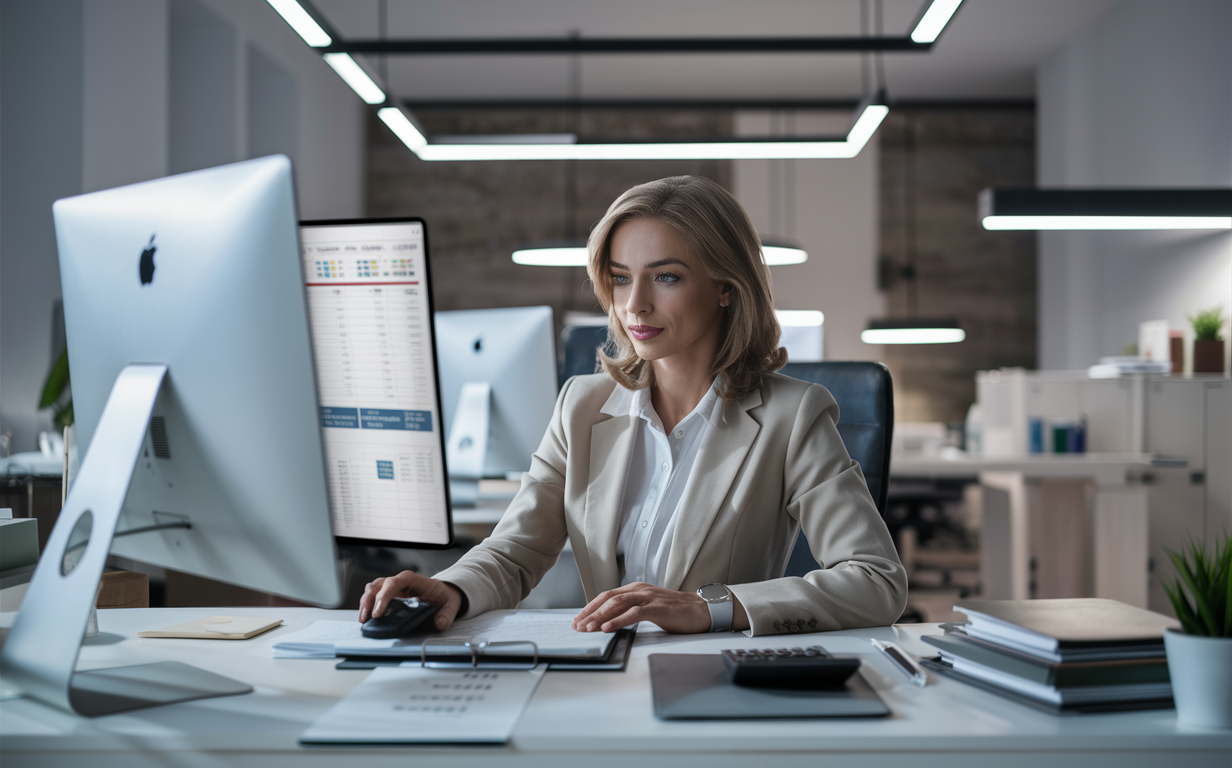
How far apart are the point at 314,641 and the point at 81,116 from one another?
3.57m

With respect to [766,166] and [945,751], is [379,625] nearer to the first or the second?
[945,751]

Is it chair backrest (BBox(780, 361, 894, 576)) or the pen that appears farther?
chair backrest (BBox(780, 361, 894, 576))

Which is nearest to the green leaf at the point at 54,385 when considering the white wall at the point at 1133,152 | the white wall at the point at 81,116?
the white wall at the point at 81,116

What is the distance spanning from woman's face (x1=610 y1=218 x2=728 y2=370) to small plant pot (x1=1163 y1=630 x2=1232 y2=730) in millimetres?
826

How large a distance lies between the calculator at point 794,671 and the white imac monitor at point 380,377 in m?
0.36

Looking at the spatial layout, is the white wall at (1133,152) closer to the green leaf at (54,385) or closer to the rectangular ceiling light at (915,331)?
the rectangular ceiling light at (915,331)

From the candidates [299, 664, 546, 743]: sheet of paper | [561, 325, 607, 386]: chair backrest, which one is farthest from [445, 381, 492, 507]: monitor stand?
[299, 664, 546, 743]: sheet of paper

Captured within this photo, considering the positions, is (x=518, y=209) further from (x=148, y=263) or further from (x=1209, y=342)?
(x=148, y=263)

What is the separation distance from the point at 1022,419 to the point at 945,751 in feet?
13.6

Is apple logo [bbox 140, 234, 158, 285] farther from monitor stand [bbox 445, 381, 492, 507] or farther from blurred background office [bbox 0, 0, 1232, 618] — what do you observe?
blurred background office [bbox 0, 0, 1232, 618]

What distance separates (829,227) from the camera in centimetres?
691

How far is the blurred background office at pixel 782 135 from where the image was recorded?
11.8 ft

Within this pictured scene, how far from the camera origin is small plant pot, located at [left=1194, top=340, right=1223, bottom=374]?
410cm

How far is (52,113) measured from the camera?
11.8 feet
